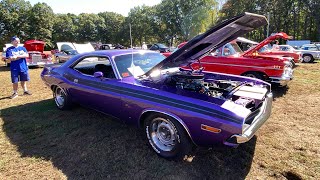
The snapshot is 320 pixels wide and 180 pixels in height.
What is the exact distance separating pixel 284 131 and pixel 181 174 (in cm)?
228

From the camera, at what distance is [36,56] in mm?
13898

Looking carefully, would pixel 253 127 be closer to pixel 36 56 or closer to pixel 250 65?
pixel 250 65

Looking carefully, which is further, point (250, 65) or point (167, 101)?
point (250, 65)

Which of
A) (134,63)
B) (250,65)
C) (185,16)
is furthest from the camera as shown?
(185,16)

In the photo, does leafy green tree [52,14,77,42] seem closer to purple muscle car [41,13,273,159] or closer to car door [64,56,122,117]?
car door [64,56,122,117]

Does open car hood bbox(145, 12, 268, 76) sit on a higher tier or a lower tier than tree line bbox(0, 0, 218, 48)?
lower

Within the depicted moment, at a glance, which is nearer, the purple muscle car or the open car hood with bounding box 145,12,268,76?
the purple muscle car

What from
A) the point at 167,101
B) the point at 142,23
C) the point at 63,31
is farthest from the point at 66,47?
the point at 63,31

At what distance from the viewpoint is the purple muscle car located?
279cm

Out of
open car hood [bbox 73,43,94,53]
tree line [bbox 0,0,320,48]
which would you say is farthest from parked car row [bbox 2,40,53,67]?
tree line [bbox 0,0,320,48]

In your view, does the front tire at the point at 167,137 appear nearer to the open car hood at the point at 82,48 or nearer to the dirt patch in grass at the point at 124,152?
the dirt patch in grass at the point at 124,152

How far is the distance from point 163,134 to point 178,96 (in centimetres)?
65

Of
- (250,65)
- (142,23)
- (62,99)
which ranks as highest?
(142,23)

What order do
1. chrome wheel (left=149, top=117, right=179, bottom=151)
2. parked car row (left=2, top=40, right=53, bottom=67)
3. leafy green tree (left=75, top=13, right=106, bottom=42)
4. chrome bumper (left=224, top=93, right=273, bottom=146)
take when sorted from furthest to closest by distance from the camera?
leafy green tree (left=75, top=13, right=106, bottom=42) → parked car row (left=2, top=40, right=53, bottom=67) → chrome wheel (left=149, top=117, right=179, bottom=151) → chrome bumper (left=224, top=93, right=273, bottom=146)
